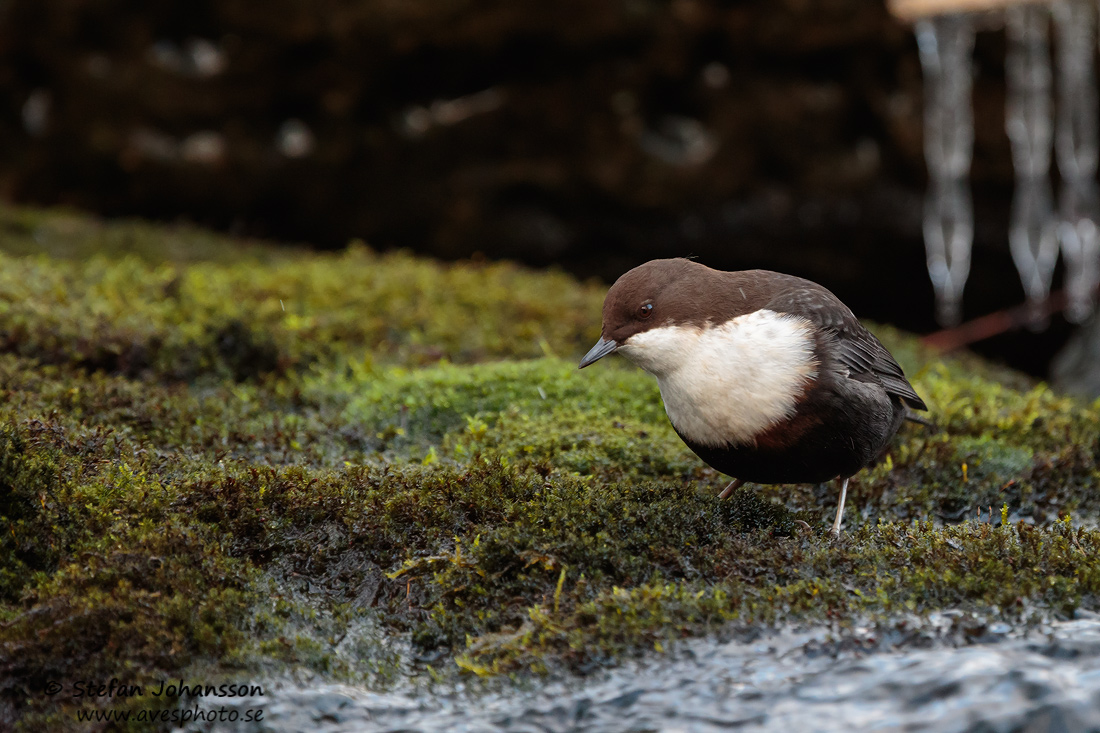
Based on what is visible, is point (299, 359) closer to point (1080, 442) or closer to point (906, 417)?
point (906, 417)

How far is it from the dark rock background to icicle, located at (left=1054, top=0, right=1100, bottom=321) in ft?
1.88

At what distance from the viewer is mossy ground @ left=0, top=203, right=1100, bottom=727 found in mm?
2854

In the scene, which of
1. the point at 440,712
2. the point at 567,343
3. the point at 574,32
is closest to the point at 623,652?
the point at 440,712

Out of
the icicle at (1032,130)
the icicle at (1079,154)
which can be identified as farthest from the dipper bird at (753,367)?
the icicle at (1079,154)

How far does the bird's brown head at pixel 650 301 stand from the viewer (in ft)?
11.5

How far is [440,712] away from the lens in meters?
2.69

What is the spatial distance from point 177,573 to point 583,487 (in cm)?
144

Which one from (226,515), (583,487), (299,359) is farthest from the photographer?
(299,359)

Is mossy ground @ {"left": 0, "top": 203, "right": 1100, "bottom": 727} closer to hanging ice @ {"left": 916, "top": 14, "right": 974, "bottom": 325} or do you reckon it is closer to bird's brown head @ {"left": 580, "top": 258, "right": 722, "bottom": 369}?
bird's brown head @ {"left": 580, "top": 258, "right": 722, "bottom": 369}

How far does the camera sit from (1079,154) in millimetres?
8773

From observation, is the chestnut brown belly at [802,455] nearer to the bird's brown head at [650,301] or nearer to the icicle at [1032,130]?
the bird's brown head at [650,301]

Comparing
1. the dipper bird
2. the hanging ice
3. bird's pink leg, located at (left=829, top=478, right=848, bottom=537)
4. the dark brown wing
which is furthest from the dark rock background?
bird's pink leg, located at (left=829, top=478, right=848, bottom=537)

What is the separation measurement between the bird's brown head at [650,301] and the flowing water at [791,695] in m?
1.21

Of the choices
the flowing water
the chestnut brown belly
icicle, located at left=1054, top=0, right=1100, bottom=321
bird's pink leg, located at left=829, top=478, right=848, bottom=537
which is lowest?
the flowing water
